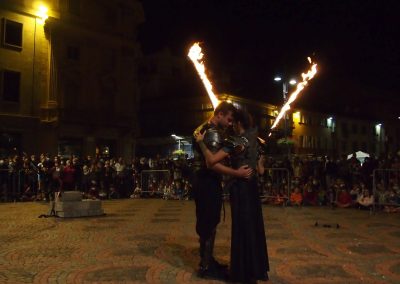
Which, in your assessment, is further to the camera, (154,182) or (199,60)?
(154,182)

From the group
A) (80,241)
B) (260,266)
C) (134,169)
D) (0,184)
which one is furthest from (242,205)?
(134,169)

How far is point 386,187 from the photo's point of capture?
14.6 metres

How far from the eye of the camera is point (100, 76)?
3756 cm

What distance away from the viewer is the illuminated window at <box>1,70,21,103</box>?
31266 millimetres

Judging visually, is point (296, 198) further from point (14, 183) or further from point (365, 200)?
point (14, 183)

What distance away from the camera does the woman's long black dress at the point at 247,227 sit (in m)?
5.38

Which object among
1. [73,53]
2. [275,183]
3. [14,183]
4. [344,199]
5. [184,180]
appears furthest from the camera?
[73,53]

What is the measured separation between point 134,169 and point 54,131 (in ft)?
42.6

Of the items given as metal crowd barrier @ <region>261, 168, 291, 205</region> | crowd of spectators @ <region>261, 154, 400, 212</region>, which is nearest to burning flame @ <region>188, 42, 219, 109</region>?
metal crowd barrier @ <region>261, 168, 291, 205</region>

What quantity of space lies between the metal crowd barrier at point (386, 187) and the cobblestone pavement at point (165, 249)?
1.67 m

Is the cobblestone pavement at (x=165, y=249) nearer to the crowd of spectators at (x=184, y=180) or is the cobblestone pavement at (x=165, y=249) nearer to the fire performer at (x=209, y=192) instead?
the fire performer at (x=209, y=192)

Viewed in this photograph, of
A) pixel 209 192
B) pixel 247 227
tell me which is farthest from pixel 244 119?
pixel 247 227

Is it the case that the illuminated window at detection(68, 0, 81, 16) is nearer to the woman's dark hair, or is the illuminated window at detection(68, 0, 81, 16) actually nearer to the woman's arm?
the woman's dark hair

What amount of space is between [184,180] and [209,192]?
48.8ft
